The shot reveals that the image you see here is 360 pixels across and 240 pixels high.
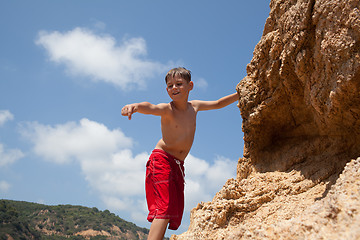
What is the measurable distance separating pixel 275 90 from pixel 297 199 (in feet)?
4.00

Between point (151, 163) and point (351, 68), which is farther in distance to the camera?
point (151, 163)

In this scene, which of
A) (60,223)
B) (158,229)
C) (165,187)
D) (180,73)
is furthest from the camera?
(60,223)

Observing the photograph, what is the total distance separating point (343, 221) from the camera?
5.59 ft

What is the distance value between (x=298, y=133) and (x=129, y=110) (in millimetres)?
1971

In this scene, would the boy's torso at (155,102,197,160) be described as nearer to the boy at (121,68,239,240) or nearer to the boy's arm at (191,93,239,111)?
the boy at (121,68,239,240)

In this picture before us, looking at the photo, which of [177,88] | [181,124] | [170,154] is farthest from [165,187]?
[177,88]

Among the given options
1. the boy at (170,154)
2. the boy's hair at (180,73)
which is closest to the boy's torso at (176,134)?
the boy at (170,154)

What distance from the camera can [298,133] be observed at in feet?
12.2

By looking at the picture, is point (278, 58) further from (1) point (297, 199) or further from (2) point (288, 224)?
(2) point (288, 224)

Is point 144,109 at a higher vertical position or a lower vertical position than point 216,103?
lower

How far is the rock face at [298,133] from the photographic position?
206 centimetres

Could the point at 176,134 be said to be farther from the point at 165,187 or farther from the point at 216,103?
the point at 216,103

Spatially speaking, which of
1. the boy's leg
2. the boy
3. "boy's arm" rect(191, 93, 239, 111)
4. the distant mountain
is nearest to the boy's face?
the boy

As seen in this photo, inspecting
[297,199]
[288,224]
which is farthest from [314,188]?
[288,224]
